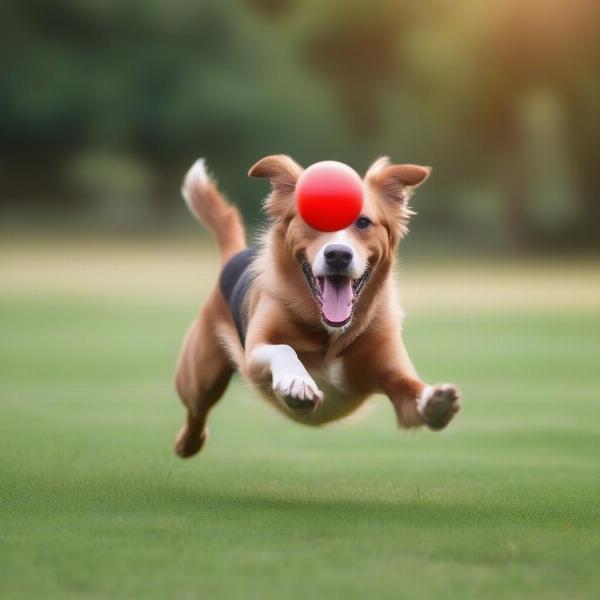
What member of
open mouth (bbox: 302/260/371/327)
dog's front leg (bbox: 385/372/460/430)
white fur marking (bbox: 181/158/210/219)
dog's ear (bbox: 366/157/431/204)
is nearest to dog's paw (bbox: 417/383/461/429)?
dog's front leg (bbox: 385/372/460/430)

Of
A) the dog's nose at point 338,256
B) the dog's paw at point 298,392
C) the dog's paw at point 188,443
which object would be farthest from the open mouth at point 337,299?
the dog's paw at point 188,443

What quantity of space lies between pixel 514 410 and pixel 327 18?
3201 centimetres

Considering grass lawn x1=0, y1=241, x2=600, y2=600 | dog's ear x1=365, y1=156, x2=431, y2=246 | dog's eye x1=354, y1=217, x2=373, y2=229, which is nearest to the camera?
grass lawn x1=0, y1=241, x2=600, y2=600

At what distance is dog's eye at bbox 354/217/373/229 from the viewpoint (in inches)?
240

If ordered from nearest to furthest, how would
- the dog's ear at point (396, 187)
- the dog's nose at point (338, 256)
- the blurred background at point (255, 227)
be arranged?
the blurred background at point (255, 227) < the dog's nose at point (338, 256) < the dog's ear at point (396, 187)

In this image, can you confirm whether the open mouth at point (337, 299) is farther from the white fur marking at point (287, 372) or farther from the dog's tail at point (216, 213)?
the dog's tail at point (216, 213)

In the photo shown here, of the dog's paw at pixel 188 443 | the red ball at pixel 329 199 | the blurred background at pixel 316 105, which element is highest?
the blurred background at pixel 316 105

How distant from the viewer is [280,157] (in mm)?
6441

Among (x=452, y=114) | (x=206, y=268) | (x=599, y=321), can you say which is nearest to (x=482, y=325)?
(x=599, y=321)

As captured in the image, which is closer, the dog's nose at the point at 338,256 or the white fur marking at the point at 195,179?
the dog's nose at the point at 338,256

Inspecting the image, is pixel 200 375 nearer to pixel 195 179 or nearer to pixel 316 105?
pixel 195 179

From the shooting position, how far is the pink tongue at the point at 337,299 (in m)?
6.05

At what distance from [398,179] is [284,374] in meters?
1.33

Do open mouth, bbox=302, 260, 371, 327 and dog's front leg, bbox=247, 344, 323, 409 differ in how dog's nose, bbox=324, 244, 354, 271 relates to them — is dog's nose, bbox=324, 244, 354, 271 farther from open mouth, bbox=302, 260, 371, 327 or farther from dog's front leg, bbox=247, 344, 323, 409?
dog's front leg, bbox=247, 344, 323, 409
